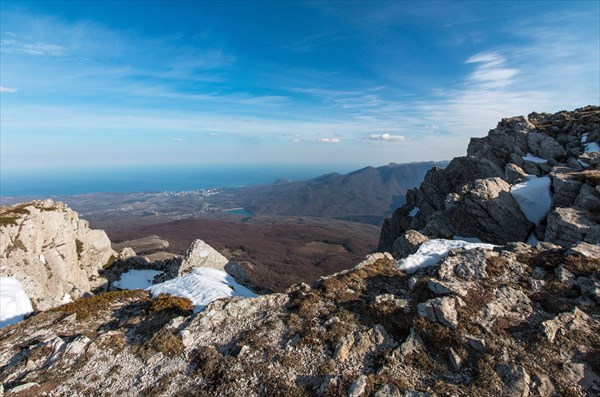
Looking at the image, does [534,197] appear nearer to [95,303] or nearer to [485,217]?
[485,217]

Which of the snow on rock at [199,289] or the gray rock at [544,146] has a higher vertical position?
the gray rock at [544,146]

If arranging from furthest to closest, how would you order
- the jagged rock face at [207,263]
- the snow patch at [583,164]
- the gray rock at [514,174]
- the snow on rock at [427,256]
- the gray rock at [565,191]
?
1. the gray rock at [514,174]
2. the snow patch at [583,164]
3. the jagged rock face at [207,263]
4. the gray rock at [565,191]
5. the snow on rock at [427,256]

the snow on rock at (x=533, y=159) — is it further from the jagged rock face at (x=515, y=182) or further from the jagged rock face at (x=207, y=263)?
the jagged rock face at (x=207, y=263)

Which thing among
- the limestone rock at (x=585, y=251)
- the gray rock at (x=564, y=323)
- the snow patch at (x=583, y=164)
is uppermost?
the snow patch at (x=583, y=164)

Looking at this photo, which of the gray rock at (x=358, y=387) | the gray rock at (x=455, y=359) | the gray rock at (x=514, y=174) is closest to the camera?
the gray rock at (x=358, y=387)

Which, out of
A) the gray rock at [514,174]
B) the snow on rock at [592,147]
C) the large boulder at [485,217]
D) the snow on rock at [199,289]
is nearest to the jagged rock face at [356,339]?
the snow on rock at [199,289]

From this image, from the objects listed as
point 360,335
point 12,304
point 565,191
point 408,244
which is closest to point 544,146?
point 565,191

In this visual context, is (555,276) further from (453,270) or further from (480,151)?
(480,151)

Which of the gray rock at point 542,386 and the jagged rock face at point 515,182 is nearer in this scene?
the gray rock at point 542,386
